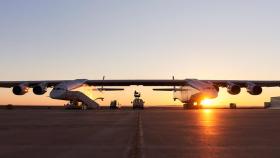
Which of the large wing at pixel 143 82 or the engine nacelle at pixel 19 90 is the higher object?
the large wing at pixel 143 82

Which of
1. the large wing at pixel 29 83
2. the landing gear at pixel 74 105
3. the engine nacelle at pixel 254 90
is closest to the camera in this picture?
the engine nacelle at pixel 254 90

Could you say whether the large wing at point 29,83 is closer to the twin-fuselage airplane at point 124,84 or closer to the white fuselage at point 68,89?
the twin-fuselage airplane at point 124,84

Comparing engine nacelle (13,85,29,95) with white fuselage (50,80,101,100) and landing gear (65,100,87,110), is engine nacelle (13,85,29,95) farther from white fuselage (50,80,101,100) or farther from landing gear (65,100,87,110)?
landing gear (65,100,87,110)

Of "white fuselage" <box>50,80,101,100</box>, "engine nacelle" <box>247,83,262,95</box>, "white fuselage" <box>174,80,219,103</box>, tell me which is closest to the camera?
"white fuselage" <box>50,80,101,100</box>

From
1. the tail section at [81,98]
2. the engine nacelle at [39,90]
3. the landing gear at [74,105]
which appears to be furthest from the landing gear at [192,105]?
the engine nacelle at [39,90]

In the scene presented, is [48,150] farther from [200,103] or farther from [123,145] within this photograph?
[200,103]

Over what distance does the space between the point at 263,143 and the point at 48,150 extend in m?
5.47

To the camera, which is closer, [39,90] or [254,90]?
[254,90]

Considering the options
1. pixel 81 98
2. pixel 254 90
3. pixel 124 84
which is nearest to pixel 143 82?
pixel 124 84

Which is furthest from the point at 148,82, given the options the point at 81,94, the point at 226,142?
the point at 226,142

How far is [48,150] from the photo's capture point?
10789mm

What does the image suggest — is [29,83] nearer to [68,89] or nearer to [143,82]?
[68,89]

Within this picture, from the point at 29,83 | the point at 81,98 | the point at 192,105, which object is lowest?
the point at 192,105

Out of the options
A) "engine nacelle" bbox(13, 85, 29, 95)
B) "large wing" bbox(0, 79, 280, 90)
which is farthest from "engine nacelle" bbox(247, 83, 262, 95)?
"engine nacelle" bbox(13, 85, 29, 95)
